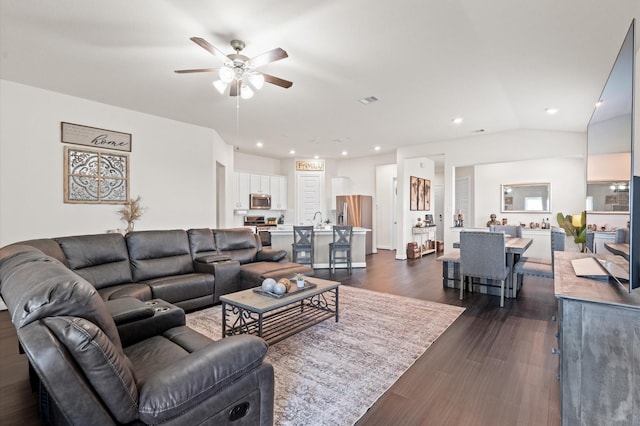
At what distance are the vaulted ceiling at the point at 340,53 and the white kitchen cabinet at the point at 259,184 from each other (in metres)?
3.23

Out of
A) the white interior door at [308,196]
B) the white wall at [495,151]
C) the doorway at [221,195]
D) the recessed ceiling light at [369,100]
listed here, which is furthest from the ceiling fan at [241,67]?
the white interior door at [308,196]

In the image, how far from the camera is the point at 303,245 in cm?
564

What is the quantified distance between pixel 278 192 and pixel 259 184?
718mm

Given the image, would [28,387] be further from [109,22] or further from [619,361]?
[619,361]

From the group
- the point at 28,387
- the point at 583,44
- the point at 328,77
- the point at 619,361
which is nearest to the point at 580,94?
the point at 583,44

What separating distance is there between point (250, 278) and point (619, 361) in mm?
3396

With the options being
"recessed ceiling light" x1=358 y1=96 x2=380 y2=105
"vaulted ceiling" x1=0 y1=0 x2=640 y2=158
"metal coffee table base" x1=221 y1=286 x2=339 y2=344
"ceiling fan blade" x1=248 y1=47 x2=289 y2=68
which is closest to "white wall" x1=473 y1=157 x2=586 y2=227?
"vaulted ceiling" x1=0 y1=0 x2=640 y2=158

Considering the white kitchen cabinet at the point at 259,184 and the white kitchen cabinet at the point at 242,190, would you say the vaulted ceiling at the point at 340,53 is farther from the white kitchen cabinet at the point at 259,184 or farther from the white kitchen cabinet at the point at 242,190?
the white kitchen cabinet at the point at 259,184

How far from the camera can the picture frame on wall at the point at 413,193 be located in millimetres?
7625

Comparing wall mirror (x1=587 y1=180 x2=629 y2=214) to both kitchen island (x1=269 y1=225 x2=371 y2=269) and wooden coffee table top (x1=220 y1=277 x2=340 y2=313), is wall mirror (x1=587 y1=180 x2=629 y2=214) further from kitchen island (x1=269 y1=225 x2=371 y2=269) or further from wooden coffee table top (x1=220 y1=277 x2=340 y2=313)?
kitchen island (x1=269 y1=225 x2=371 y2=269)

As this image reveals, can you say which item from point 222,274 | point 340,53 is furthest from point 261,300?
point 340,53

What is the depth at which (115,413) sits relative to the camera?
1.01 metres

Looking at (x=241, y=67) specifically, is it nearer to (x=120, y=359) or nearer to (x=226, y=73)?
(x=226, y=73)

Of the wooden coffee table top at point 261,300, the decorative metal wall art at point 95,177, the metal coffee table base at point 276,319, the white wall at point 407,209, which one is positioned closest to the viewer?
the wooden coffee table top at point 261,300
